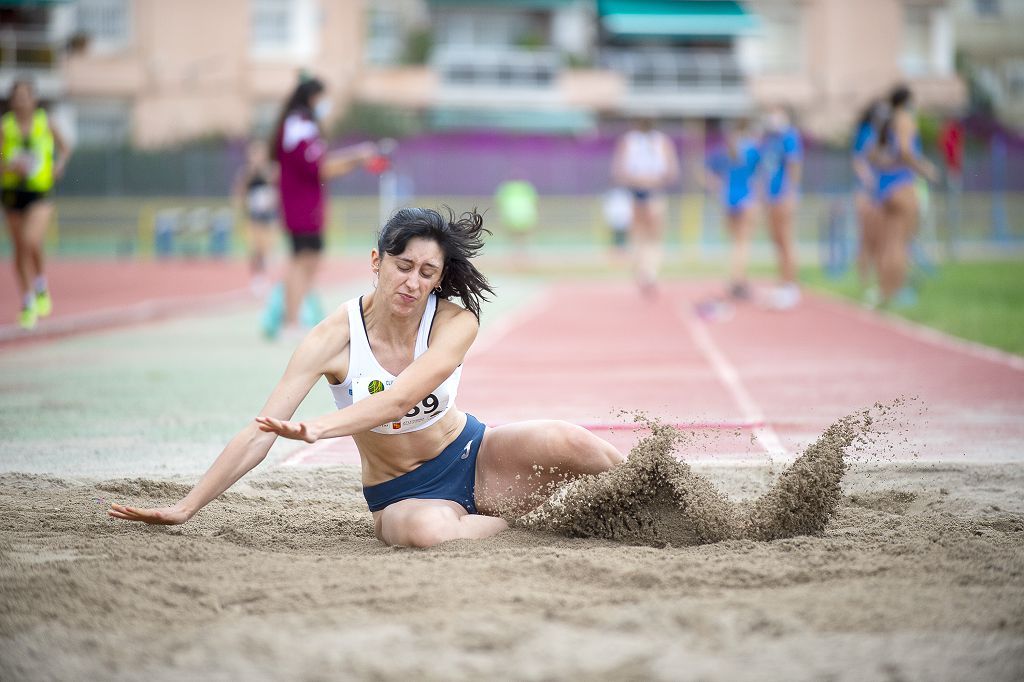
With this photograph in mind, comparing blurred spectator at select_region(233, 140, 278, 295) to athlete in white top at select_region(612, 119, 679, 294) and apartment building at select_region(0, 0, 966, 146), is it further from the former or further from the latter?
apartment building at select_region(0, 0, 966, 146)

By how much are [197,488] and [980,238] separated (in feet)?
97.0

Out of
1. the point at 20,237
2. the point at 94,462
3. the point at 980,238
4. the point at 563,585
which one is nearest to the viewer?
the point at 563,585

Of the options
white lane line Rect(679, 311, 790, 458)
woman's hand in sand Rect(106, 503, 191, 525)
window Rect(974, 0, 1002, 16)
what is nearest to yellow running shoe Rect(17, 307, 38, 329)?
white lane line Rect(679, 311, 790, 458)

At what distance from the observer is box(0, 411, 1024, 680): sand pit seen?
3.11 meters

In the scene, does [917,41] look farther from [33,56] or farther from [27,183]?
[27,183]

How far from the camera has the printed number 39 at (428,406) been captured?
449cm

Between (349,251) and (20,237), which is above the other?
(20,237)

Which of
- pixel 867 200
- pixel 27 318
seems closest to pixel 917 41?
pixel 867 200

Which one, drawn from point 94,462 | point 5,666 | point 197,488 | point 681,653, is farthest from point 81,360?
point 681,653

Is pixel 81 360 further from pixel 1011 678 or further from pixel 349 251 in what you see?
pixel 349 251

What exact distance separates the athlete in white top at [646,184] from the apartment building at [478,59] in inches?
895

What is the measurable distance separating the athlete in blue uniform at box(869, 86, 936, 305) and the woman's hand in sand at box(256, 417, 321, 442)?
9685 mm

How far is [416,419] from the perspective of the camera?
4.50m

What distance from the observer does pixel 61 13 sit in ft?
125
